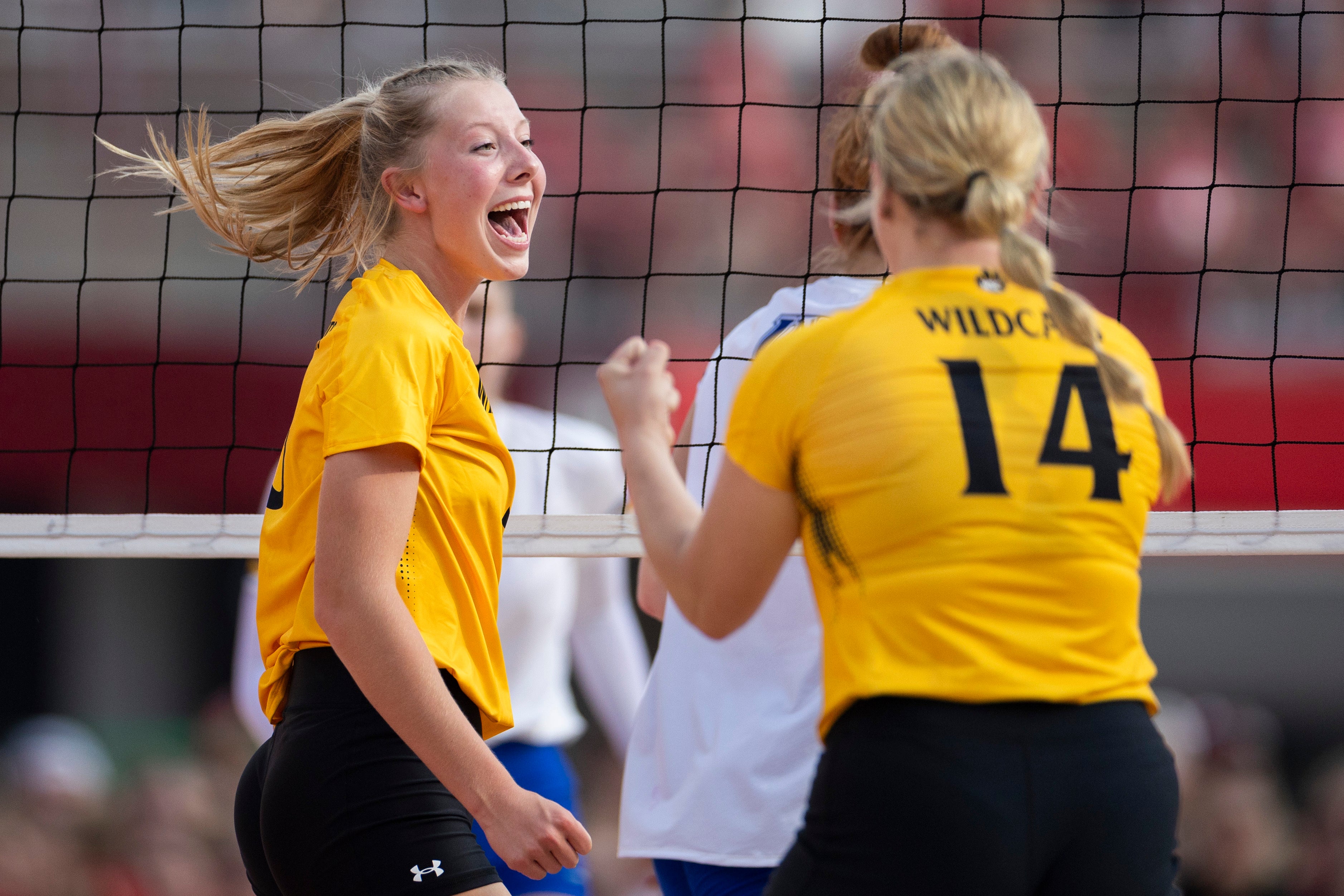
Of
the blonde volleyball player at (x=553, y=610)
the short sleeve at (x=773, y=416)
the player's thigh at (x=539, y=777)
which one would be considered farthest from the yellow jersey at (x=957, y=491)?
the player's thigh at (x=539, y=777)

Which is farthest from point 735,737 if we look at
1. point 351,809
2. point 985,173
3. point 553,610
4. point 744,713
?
point 553,610

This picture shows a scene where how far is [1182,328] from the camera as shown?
26.0 feet

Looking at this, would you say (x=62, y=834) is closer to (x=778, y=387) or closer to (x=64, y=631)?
(x=64, y=631)

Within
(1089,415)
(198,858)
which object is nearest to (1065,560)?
(1089,415)

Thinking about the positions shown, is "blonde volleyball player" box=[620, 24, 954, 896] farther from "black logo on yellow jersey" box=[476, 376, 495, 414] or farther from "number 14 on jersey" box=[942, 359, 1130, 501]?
"number 14 on jersey" box=[942, 359, 1130, 501]

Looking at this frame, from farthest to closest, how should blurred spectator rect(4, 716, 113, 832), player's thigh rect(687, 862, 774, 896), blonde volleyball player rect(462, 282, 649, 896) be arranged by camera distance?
blurred spectator rect(4, 716, 113, 832) < blonde volleyball player rect(462, 282, 649, 896) < player's thigh rect(687, 862, 774, 896)

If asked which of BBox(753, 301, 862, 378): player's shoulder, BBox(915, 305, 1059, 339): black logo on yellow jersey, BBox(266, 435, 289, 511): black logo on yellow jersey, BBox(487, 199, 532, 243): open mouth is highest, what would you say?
BBox(487, 199, 532, 243): open mouth

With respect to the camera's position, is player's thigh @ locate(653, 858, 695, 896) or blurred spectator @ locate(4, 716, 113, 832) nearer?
player's thigh @ locate(653, 858, 695, 896)

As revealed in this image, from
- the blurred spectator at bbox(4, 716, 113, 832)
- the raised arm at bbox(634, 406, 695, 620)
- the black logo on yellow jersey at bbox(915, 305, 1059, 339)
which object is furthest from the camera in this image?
the blurred spectator at bbox(4, 716, 113, 832)

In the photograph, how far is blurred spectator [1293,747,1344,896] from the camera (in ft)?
20.0

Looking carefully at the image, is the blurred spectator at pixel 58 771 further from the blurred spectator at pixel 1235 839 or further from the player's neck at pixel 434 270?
the player's neck at pixel 434 270

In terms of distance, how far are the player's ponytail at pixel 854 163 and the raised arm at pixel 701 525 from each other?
0.76 metres

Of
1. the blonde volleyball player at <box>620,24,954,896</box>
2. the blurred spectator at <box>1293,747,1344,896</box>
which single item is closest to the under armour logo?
the blonde volleyball player at <box>620,24,954,896</box>

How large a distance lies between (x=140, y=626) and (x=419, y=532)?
6558 mm
